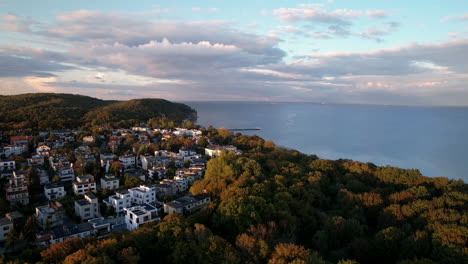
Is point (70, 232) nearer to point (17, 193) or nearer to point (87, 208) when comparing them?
point (87, 208)

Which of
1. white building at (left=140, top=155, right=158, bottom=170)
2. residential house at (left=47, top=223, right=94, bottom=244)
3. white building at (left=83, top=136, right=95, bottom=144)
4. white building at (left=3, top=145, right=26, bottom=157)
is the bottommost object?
residential house at (left=47, top=223, right=94, bottom=244)

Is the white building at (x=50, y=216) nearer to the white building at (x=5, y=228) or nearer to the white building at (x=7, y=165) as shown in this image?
the white building at (x=5, y=228)

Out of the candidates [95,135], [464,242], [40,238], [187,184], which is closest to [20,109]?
[95,135]

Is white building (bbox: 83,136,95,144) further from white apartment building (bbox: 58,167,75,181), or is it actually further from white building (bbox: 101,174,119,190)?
white building (bbox: 101,174,119,190)

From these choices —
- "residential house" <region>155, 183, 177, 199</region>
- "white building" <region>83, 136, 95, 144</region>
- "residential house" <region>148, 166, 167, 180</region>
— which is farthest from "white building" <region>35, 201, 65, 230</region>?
"white building" <region>83, 136, 95, 144</region>

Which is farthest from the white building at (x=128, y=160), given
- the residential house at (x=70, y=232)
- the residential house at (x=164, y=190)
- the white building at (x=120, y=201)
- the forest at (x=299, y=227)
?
the residential house at (x=70, y=232)

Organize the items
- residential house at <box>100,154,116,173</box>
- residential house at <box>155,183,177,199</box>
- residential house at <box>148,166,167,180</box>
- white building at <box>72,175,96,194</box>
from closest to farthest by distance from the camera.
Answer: white building at <box>72,175,96,194</box>
residential house at <box>155,183,177,199</box>
residential house at <box>148,166,167,180</box>
residential house at <box>100,154,116,173</box>

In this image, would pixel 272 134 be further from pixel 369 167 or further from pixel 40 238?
pixel 40 238
